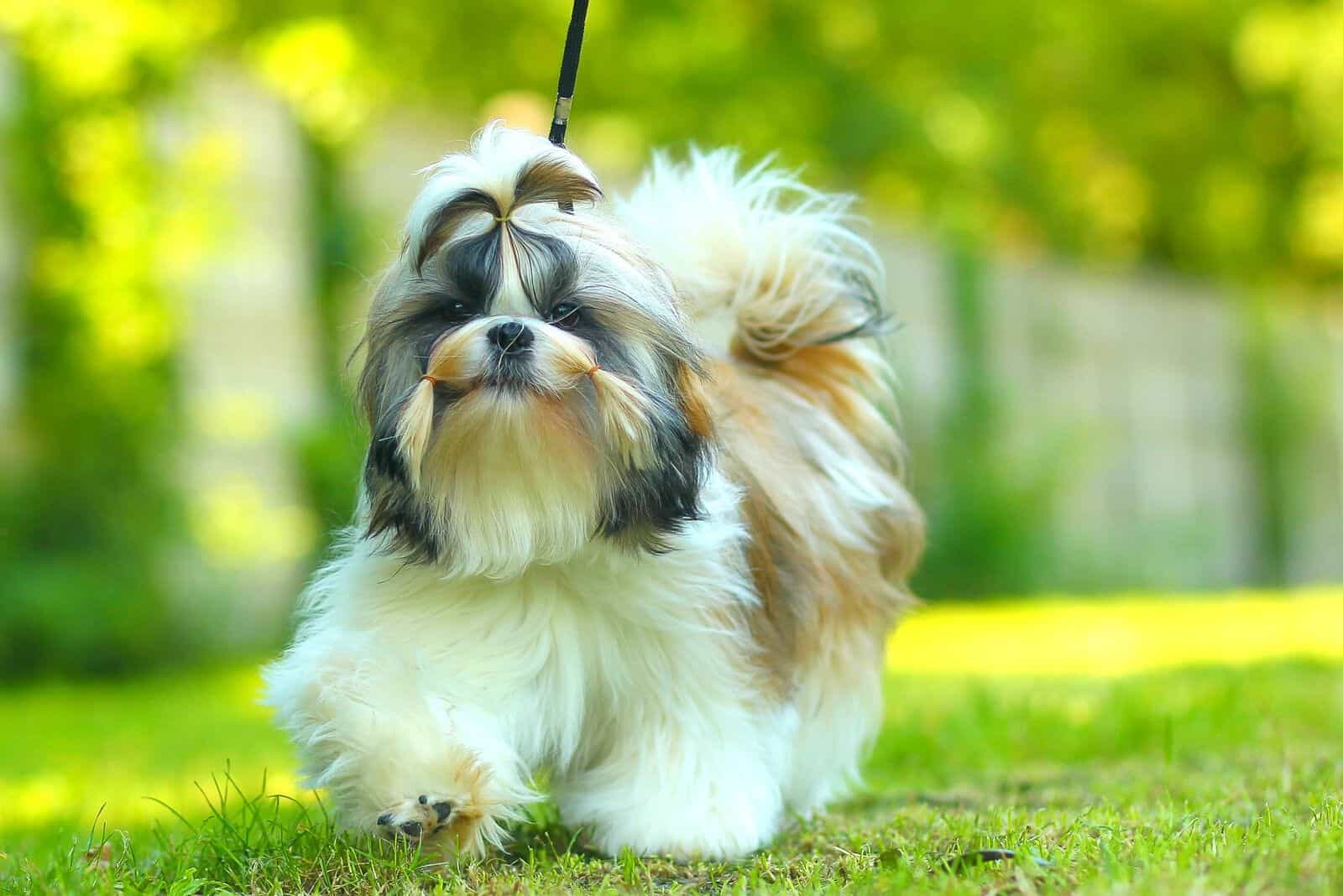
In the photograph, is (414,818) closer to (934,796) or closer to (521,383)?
(521,383)

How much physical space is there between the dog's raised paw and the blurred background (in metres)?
0.81

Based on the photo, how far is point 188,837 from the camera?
285 centimetres

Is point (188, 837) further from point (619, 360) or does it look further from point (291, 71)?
point (291, 71)

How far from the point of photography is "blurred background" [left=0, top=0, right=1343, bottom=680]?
840 cm

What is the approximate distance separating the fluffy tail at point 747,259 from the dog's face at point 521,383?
3.14 ft

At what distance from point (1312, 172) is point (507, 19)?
1197 centimetres

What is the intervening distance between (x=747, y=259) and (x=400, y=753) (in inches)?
68.1

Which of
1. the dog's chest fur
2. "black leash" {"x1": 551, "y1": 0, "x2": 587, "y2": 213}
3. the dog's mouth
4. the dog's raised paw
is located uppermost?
"black leash" {"x1": 551, "y1": 0, "x2": 587, "y2": 213}

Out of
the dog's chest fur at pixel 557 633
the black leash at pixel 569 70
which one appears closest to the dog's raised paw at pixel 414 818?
the dog's chest fur at pixel 557 633

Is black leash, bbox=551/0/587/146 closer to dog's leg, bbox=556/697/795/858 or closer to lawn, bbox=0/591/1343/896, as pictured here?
dog's leg, bbox=556/697/795/858

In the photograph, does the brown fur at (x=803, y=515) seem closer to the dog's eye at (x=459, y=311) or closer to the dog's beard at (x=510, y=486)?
the dog's beard at (x=510, y=486)

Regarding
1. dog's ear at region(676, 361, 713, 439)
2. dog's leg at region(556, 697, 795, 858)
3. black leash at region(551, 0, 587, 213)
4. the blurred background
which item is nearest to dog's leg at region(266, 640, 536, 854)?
dog's leg at region(556, 697, 795, 858)

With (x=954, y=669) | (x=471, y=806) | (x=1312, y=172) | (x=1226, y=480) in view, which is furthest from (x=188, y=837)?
(x=1312, y=172)

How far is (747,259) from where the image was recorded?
398 cm
